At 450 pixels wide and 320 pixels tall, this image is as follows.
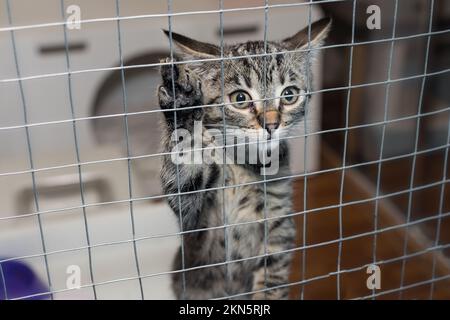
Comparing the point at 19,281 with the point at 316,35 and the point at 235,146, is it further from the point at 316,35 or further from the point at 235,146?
the point at 316,35

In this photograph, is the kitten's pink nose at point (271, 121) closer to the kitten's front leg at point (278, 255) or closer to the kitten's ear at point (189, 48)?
the kitten's ear at point (189, 48)

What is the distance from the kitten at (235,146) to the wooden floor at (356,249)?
0.61 ft

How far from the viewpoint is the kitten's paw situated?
29.7 inches

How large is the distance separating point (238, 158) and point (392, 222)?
83cm

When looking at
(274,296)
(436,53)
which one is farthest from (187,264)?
(436,53)

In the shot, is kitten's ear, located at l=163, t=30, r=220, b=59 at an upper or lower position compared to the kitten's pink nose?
upper

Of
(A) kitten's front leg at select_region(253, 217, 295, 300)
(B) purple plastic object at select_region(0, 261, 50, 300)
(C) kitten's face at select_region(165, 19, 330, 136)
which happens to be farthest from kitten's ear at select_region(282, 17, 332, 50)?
(B) purple plastic object at select_region(0, 261, 50, 300)

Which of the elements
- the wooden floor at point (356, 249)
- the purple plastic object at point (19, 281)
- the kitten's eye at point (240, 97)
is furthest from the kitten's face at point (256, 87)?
the purple plastic object at point (19, 281)

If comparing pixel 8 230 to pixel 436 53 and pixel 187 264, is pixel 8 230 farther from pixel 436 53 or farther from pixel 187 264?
pixel 436 53

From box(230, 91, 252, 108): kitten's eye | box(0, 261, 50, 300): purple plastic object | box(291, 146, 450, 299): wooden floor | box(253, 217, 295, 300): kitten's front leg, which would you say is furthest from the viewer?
box(291, 146, 450, 299): wooden floor

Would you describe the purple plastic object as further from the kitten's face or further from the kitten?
the kitten's face

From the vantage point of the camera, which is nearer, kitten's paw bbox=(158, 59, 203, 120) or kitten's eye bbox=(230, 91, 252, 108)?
kitten's paw bbox=(158, 59, 203, 120)

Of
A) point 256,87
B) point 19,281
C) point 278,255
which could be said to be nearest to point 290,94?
point 256,87

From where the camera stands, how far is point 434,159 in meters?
1.45
